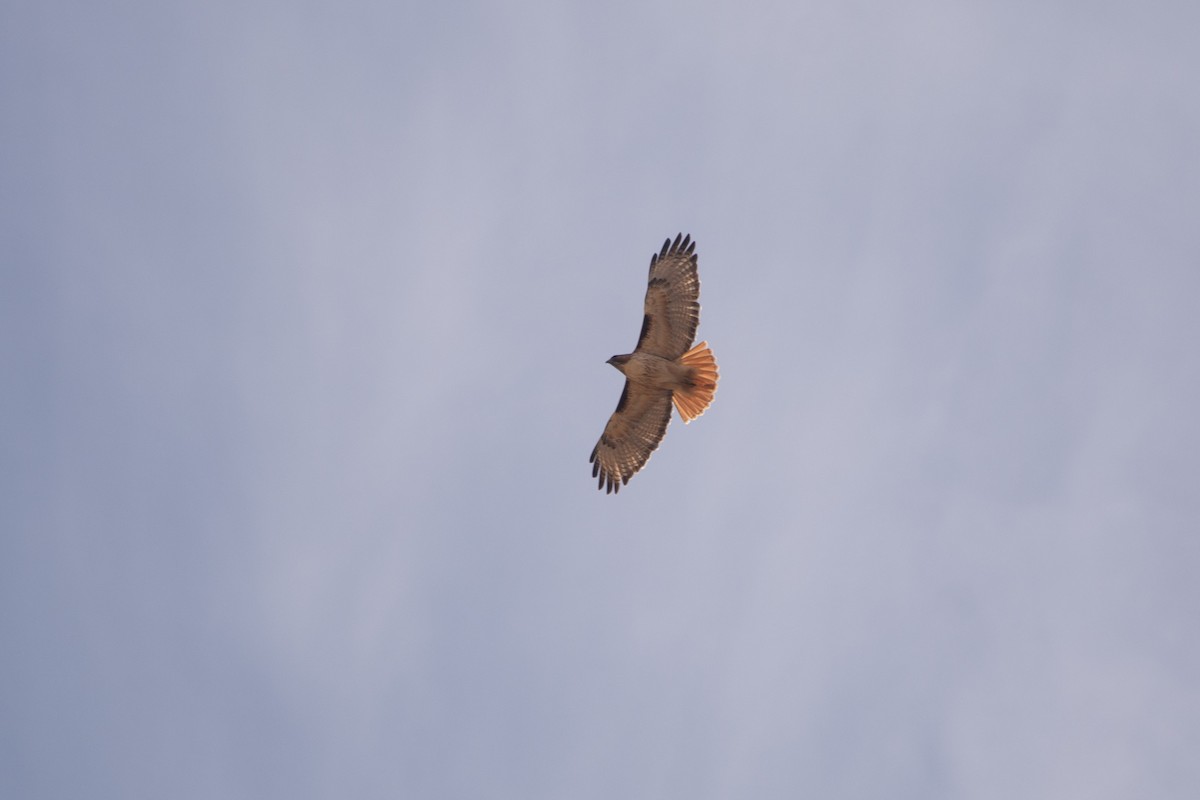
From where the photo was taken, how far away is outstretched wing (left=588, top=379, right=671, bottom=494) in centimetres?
2142

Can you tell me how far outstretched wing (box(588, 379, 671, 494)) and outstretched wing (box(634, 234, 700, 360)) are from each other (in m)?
0.79

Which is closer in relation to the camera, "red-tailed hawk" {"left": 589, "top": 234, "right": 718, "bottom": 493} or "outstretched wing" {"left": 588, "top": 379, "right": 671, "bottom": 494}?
"red-tailed hawk" {"left": 589, "top": 234, "right": 718, "bottom": 493}

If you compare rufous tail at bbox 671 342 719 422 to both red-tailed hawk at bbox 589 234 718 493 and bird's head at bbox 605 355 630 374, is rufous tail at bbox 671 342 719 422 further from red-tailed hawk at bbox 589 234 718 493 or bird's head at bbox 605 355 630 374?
bird's head at bbox 605 355 630 374

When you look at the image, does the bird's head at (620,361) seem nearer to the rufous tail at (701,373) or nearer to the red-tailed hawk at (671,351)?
the red-tailed hawk at (671,351)

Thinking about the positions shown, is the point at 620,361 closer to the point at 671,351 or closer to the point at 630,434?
the point at 671,351

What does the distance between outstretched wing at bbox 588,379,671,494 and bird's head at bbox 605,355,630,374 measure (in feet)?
1.35

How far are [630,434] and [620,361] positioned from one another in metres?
1.68

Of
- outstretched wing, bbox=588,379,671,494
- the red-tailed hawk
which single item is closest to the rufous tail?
the red-tailed hawk

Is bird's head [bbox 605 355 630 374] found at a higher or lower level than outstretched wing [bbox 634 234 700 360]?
lower

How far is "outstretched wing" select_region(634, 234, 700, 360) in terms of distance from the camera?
20.8m

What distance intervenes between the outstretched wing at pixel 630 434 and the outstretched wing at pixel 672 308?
0.79 m

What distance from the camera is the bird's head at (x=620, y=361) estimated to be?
2086 cm

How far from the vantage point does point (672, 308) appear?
20.9 meters

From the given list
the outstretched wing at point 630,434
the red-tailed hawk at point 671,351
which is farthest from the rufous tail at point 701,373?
the outstretched wing at point 630,434
